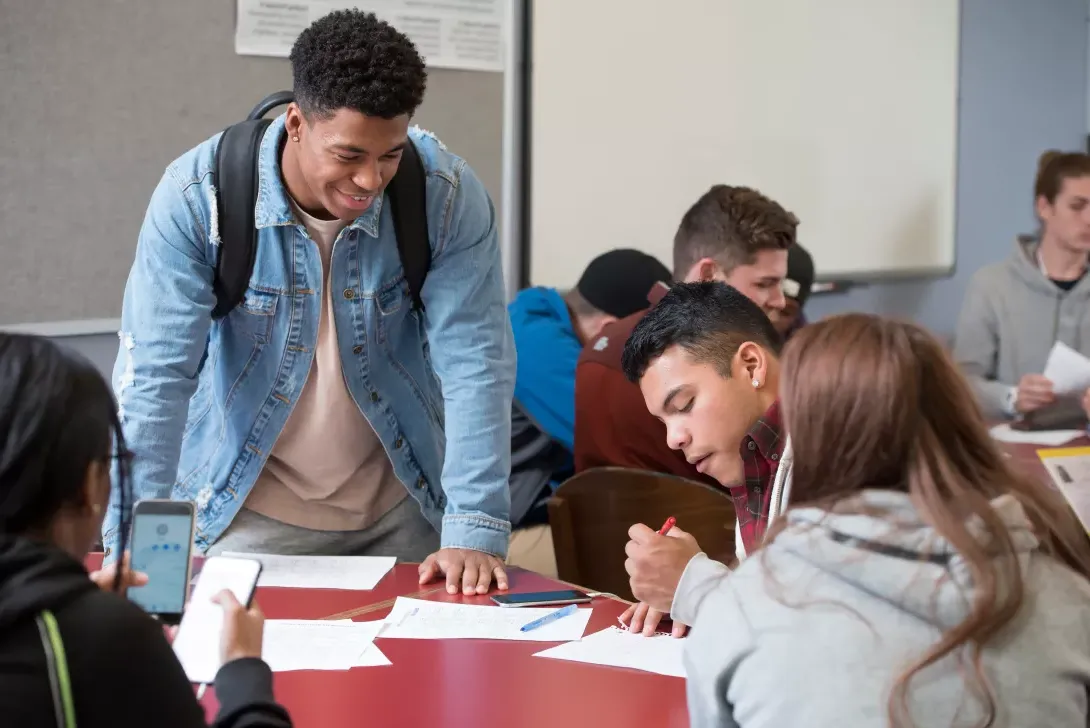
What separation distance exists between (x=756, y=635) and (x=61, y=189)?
234 centimetres

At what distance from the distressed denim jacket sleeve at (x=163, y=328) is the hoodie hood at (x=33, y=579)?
2.91 ft

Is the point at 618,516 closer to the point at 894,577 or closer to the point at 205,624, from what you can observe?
the point at 205,624

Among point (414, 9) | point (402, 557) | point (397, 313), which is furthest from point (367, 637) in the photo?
point (414, 9)

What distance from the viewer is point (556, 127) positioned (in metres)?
3.70

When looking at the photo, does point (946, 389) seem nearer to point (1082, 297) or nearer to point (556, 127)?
point (556, 127)

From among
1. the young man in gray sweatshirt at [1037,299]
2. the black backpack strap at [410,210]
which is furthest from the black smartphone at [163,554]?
the young man in gray sweatshirt at [1037,299]

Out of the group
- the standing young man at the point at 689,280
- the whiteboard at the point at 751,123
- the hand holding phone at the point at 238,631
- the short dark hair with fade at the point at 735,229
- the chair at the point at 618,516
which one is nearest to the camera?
the hand holding phone at the point at 238,631

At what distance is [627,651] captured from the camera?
1.59 meters

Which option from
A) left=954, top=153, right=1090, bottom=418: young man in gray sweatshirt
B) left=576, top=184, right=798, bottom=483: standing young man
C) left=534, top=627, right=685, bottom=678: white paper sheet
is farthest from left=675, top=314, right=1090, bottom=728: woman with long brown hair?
left=954, top=153, right=1090, bottom=418: young man in gray sweatshirt

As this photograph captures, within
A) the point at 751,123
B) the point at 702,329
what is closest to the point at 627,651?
the point at 702,329

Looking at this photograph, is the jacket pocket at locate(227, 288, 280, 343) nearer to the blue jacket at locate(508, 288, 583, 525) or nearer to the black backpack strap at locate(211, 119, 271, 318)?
the black backpack strap at locate(211, 119, 271, 318)

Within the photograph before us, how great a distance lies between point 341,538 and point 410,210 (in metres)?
0.59

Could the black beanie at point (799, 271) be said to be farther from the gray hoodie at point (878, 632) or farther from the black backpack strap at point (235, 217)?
the gray hoodie at point (878, 632)

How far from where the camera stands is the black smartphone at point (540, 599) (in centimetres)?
178
